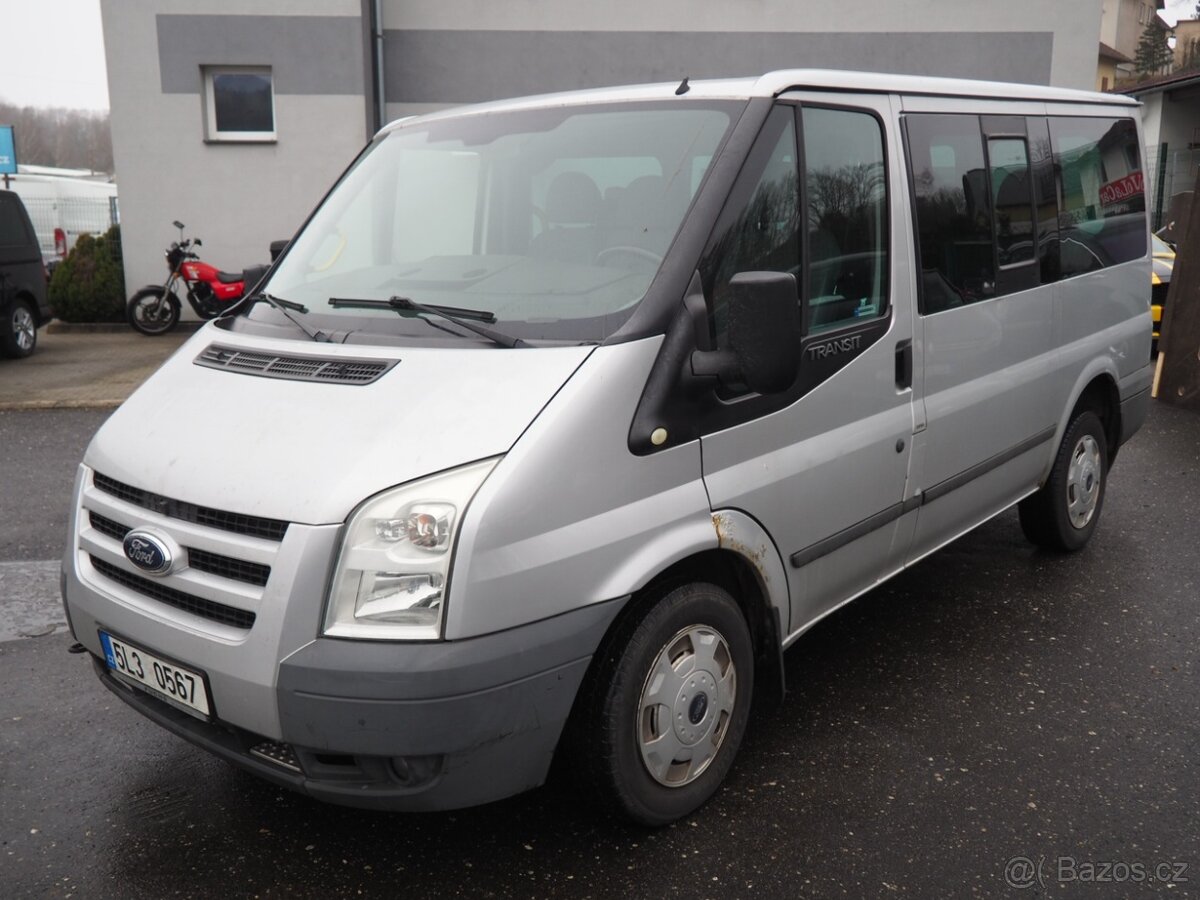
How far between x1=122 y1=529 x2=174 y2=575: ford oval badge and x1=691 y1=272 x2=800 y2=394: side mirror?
143 cm

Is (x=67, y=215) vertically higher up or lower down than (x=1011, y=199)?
higher up

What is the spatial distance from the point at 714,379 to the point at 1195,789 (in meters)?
1.97

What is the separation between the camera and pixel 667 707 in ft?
9.84

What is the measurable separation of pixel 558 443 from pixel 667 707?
85 centimetres

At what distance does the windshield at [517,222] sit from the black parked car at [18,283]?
33.1 ft

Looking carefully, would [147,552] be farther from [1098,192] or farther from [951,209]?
[1098,192]

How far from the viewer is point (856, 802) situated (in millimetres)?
3293

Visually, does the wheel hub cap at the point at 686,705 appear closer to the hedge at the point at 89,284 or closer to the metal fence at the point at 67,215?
the hedge at the point at 89,284

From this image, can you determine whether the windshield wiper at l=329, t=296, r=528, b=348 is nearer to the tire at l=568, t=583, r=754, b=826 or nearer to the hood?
the hood

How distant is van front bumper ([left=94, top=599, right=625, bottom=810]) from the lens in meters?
2.50

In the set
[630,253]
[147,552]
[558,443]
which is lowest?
[147,552]

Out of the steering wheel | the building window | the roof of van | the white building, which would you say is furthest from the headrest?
the building window

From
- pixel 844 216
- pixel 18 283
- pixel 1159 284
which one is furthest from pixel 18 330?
pixel 1159 284

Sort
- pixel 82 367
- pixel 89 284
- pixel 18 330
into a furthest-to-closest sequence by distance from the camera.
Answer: pixel 89 284 < pixel 18 330 < pixel 82 367
